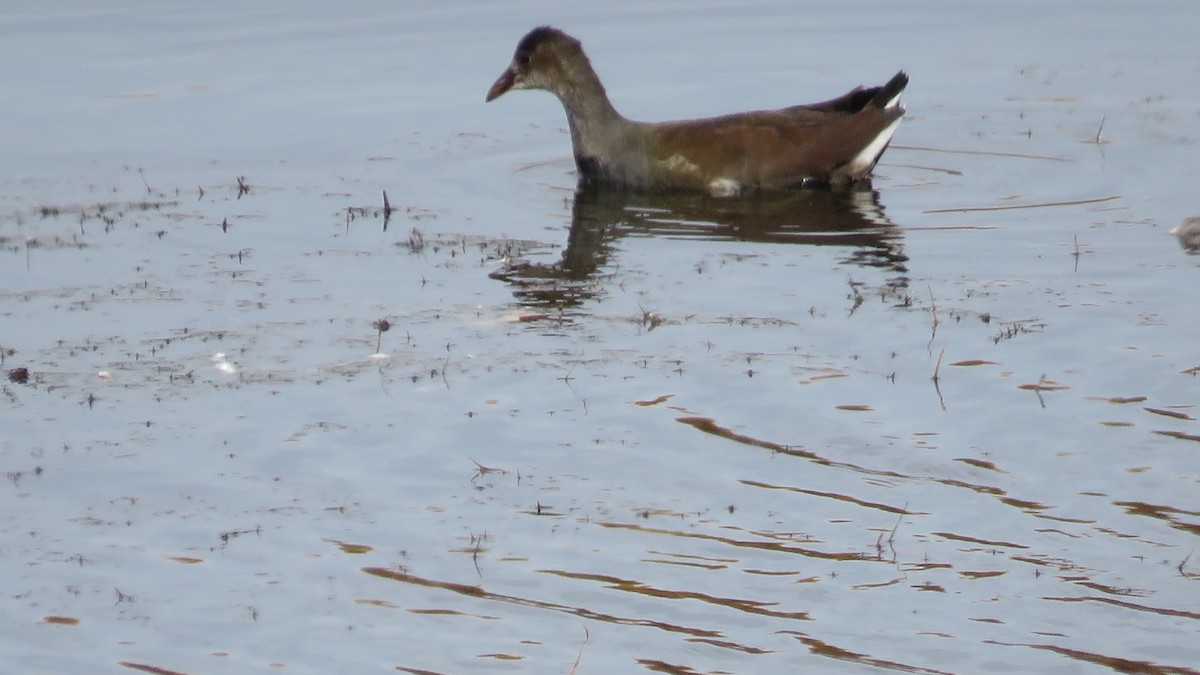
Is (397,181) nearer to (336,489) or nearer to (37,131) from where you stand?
(37,131)

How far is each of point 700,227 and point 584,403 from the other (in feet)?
11.1

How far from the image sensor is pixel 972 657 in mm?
4898

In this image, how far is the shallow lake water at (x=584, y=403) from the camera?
5.21 meters

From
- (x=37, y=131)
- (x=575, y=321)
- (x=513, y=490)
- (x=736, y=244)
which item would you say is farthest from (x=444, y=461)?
(x=37, y=131)

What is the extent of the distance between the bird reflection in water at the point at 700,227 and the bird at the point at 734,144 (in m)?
0.11

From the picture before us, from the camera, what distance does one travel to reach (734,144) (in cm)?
1111

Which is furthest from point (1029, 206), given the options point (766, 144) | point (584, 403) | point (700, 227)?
point (584, 403)

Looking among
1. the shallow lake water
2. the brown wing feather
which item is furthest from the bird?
the shallow lake water

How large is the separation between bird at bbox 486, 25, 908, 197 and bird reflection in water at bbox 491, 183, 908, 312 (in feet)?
0.35

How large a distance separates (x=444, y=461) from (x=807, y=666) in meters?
2.01

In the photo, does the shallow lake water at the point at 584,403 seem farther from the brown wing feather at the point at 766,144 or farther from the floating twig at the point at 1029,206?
the brown wing feather at the point at 766,144

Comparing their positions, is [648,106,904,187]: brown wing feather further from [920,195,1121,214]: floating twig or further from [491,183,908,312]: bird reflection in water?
[920,195,1121,214]: floating twig

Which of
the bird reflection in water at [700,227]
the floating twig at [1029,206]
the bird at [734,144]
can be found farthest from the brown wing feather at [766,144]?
the floating twig at [1029,206]

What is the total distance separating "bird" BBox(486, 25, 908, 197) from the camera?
1113 centimetres
